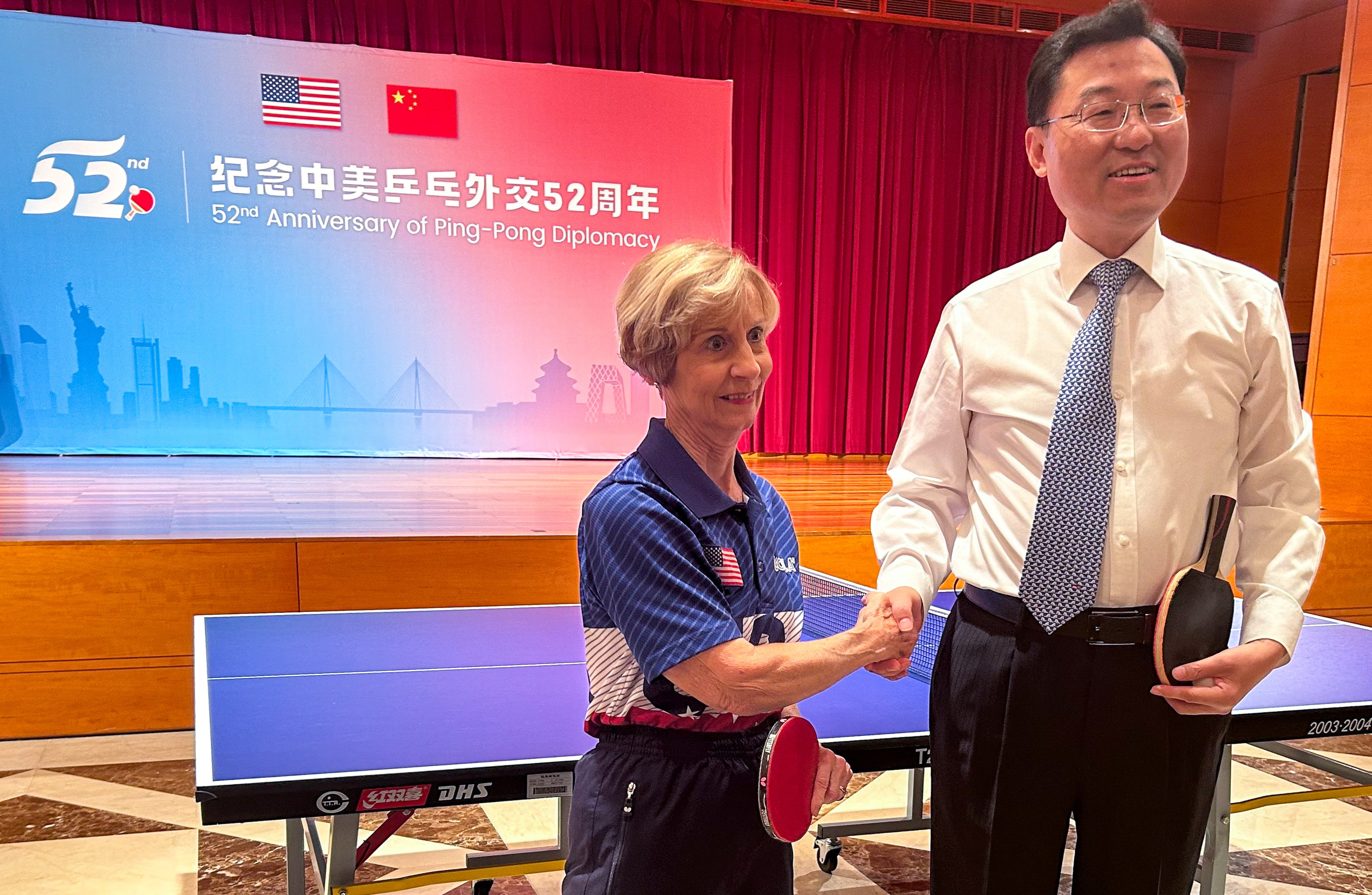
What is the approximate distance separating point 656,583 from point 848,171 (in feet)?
26.6

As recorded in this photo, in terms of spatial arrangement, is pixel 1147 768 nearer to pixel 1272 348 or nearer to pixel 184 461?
pixel 1272 348

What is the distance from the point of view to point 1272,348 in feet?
4.36

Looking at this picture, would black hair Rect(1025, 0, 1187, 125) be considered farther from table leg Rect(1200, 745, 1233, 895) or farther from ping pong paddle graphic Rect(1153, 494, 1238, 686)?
table leg Rect(1200, 745, 1233, 895)

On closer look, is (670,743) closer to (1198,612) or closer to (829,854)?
(1198,612)

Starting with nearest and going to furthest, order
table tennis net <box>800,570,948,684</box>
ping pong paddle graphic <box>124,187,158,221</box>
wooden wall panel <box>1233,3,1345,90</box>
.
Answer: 1. table tennis net <box>800,570,948,684</box>
2. ping pong paddle graphic <box>124,187,158,221</box>
3. wooden wall panel <box>1233,3,1345,90</box>

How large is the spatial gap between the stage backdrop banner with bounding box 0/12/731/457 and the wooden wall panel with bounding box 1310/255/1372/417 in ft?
13.8

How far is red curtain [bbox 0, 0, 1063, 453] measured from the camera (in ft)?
26.2

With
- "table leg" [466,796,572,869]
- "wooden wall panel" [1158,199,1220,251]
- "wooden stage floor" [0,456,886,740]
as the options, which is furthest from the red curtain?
"table leg" [466,796,572,869]

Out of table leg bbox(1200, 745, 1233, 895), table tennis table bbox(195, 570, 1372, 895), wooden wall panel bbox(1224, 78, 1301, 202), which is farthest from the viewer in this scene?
wooden wall panel bbox(1224, 78, 1301, 202)

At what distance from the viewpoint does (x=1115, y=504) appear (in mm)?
1321

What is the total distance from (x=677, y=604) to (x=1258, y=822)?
116 inches

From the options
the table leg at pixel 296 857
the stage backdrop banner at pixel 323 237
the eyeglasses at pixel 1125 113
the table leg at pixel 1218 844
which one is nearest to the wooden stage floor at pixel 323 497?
the stage backdrop banner at pixel 323 237

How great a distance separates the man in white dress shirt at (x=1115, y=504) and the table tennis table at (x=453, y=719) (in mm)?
475

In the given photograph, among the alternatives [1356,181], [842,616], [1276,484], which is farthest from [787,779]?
[1356,181]
